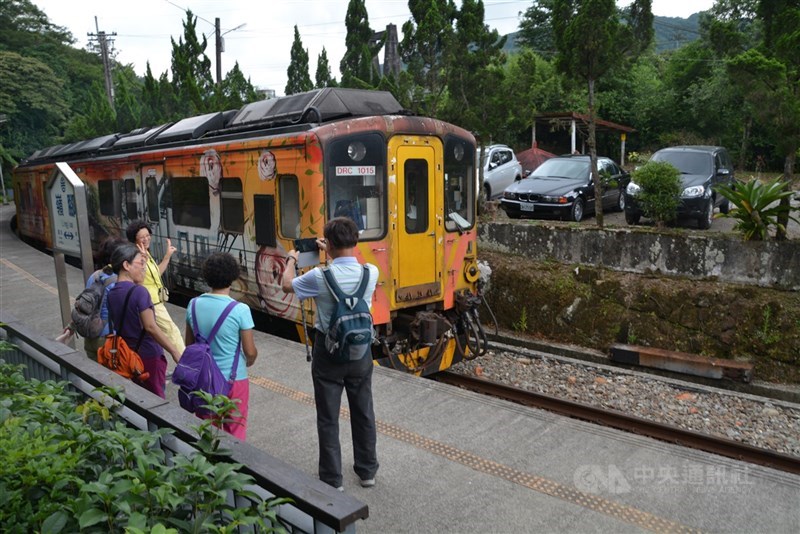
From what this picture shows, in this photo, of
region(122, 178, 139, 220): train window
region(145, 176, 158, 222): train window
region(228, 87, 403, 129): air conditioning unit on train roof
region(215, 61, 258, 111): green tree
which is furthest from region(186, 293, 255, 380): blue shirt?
region(215, 61, 258, 111): green tree

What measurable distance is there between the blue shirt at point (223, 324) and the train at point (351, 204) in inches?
108

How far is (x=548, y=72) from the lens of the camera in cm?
2972

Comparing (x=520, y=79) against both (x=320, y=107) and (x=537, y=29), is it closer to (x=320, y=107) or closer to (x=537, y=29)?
(x=320, y=107)

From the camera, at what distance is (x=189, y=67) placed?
2177 centimetres

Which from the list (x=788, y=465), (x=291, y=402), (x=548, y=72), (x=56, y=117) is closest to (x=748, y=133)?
(x=548, y=72)

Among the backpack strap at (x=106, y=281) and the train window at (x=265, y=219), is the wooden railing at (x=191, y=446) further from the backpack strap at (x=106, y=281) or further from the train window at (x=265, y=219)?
the train window at (x=265, y=219)

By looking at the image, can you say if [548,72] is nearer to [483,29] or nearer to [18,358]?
[483,29]

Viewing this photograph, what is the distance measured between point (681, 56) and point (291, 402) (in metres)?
28.2

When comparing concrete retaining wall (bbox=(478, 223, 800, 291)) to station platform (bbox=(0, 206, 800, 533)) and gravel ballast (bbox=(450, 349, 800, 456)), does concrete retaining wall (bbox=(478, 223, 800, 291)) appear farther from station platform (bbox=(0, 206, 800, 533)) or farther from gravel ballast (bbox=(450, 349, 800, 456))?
station platform (bbox=(0, 206, 800, 533))

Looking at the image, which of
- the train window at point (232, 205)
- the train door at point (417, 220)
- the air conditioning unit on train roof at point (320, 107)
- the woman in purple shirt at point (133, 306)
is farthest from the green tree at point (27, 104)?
the woman in purple shirt at point (133, 306)

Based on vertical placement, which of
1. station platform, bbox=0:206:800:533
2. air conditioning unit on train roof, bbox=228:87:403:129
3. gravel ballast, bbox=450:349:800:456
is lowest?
gravel ballast, bbox=450:349:800:456

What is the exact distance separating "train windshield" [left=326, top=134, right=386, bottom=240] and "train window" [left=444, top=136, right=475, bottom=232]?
974 millimetres

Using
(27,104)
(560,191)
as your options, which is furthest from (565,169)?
(27,104)

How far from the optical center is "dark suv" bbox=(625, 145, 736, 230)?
12.6 m
